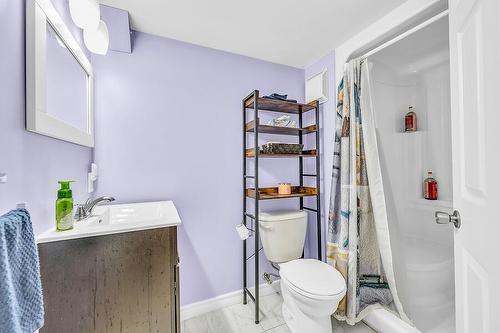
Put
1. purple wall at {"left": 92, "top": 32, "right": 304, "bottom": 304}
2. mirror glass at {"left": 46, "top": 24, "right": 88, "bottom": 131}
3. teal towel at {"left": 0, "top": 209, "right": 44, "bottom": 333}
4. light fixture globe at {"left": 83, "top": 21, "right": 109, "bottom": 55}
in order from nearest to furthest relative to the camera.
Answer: teal towel at {"left": 0, "top": 209, "right": 44, "bottom": 333}, mirror glass at {"left": 46, "top": 24, "right": 88, "bottom": 131}, light fixture globe at {"left": 83, "top": 21, "right": 109, "bottom": 55}, purple wall at {"left": 92, "top": 32, "right": 304, "bottom": 304}

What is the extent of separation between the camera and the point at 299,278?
1.45 meters

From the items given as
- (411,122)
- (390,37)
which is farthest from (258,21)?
(411,122)

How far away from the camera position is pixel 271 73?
7.06ft

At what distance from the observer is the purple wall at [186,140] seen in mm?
1566

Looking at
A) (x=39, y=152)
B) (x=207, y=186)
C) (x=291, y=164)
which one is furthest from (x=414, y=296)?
(x=39, y=152)

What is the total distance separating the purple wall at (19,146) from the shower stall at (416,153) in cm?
212

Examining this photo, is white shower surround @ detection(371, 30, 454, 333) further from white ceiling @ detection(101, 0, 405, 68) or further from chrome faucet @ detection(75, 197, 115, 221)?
chrome faucet @ detection(75, 197, 115, 221)

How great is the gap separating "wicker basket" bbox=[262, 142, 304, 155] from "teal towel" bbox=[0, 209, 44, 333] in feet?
4.81

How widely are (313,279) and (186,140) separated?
1.38 meters

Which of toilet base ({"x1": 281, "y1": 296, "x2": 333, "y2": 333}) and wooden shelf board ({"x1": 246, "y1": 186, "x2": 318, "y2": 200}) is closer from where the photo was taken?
toilet base ({"x1": 281, "y1": 296, "x2": 333, "y2": 333})

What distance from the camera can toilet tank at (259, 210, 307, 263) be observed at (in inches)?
72.1

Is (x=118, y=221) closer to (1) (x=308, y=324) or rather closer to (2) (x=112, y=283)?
(2) (x=112, y=283)

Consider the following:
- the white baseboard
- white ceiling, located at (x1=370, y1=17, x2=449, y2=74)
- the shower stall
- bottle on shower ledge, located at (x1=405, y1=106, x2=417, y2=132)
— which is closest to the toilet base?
the white baseboard

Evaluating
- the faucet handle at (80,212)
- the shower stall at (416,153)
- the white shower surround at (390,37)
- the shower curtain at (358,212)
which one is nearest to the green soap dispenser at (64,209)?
the faucet handle at (80,212)
